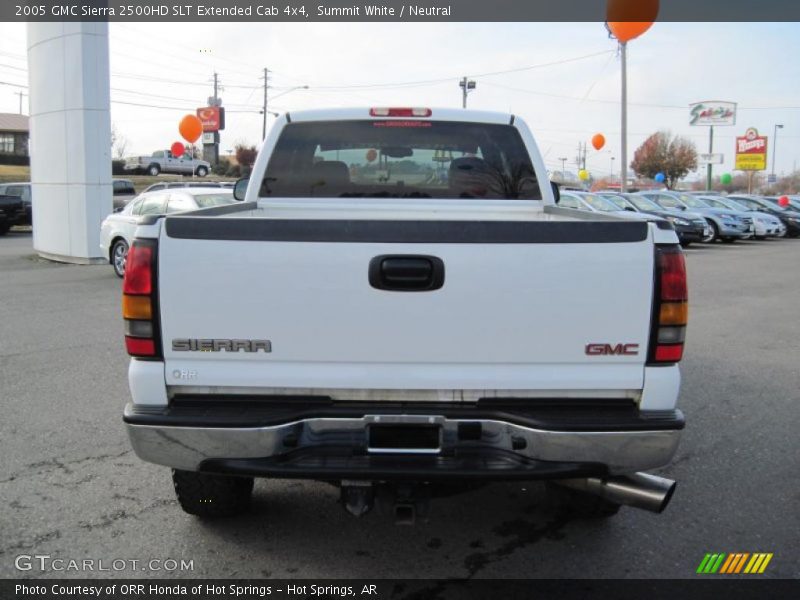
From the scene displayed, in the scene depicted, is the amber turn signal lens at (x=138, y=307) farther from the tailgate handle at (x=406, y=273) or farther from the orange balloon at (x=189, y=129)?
the orange balloon at (x=189, y=129)

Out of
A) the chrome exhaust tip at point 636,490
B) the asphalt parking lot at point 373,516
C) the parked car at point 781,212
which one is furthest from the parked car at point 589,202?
the chrome exhaust tip at point 636,490

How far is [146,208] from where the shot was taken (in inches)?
547

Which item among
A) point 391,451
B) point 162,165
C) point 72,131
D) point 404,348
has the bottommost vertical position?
A: point 391,451

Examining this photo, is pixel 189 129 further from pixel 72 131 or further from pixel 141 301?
pixel 141 301

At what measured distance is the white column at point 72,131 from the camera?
52.1 feet

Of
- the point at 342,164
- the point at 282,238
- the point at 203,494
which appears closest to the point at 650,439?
the point at 282,238

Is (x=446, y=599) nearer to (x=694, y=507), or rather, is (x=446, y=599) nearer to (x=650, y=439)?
(x=650, y=439)

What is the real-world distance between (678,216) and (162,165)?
43170mm

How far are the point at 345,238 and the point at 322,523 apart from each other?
172 cm

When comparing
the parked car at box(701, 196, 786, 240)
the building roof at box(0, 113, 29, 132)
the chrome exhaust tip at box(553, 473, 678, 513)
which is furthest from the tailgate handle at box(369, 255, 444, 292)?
the building roof at box(0, 113, 29, 132)

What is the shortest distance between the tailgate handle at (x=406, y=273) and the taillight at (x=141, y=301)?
86cm

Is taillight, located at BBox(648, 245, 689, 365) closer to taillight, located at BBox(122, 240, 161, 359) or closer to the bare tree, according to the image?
taillight, located at BBox(122, 240, 161, 359)

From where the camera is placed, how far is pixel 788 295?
42.1 ft

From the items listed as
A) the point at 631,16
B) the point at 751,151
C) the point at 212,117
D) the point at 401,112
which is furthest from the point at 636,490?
the point at 751,151
